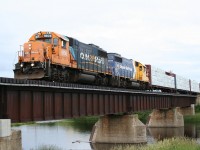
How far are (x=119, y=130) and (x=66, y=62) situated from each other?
17227 millimetres

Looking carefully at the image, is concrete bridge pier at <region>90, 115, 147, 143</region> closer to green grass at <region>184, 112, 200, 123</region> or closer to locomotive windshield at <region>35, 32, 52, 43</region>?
locomotive windshield at <region>35, 32, 52, 43</region>

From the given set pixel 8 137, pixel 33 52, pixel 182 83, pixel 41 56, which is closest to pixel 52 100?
pixel 41 56

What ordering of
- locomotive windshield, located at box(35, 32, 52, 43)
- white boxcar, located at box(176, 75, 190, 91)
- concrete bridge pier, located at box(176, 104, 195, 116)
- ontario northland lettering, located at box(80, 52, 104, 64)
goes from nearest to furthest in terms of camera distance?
1. locomotive windshield, located at box(35, 32, 52, 43)
2. ontario northland lettering, located at box(80, 52, 104, 64)
3. white boxcar, located at box(176, 75, 190, 91)
4. concrete bridge pier, located at box(176, 104, 195, 116)

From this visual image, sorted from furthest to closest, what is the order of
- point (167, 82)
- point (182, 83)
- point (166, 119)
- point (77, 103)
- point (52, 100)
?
point (182, 83)
point (166, 119)
point (167, 82)
point (77, 103)
point (52, 100)

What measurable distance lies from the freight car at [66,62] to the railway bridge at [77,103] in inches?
54.8

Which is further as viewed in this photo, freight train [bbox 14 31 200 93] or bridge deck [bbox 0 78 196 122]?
freight train [bbox 14 31 200 93]

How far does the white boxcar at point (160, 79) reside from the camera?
57.9 metres

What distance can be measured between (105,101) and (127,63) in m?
12.4

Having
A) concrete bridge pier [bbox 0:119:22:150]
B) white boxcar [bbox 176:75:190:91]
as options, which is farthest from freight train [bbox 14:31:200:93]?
white boxcar [bbox 176:75:190:91]

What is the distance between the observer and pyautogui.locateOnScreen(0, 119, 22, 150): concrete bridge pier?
17234 mm

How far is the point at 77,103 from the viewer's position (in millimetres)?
28625

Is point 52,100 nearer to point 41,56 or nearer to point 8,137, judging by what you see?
point 41,56

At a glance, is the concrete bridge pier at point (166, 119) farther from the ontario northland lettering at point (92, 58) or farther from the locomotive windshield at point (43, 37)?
the locomotive windshield at point (43, 37)

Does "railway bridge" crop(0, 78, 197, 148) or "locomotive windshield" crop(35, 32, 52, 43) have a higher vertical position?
"locomotive windshield" crop(35, 32, 52, 43)
